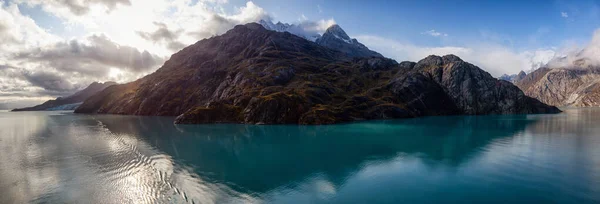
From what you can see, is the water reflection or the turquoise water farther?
the water reflection

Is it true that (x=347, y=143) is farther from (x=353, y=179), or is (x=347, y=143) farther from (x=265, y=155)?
(x=353, y=179)

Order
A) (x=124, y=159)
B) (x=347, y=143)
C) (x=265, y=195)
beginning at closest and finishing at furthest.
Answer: (x=265, y=195), (x=124, y=159), (x=347, y=143)

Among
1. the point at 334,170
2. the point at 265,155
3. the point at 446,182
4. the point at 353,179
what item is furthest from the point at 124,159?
the point at 446,182

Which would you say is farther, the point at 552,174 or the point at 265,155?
the point at 265,155

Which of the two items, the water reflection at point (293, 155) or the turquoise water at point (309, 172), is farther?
the water reflection at point (293, 155)

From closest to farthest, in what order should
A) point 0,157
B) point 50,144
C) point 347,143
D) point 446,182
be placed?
point 446,182 < point 0,157 < point 347,143 < point 50,144

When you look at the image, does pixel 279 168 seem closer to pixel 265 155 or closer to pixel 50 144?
pixel 265 155

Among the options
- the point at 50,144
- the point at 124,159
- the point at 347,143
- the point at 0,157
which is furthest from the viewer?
the point at 50,144

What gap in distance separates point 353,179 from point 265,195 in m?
13.9

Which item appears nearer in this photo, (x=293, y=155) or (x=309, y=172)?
(x=309, y=172)

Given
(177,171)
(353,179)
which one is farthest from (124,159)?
(353,179)

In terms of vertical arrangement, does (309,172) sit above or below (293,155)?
below

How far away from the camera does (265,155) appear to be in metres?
63.8

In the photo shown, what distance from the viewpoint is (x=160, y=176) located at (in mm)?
46062
